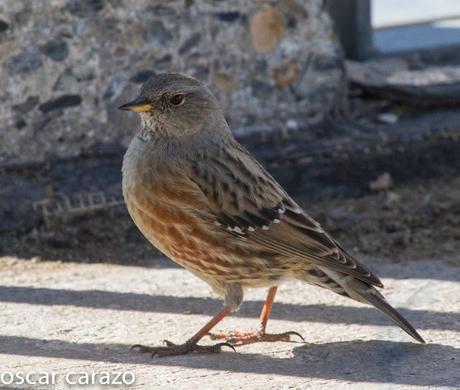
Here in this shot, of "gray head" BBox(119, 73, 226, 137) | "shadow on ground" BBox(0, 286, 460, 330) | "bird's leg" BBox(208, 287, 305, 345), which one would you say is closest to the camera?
"bird's leg" BBox(208, 287, 305, 345)

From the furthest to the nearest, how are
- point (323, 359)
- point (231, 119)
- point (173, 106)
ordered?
point (231, 119) → point (173, 106) → point (323, 359)

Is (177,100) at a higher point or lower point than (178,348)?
higher

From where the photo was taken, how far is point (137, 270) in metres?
6.84

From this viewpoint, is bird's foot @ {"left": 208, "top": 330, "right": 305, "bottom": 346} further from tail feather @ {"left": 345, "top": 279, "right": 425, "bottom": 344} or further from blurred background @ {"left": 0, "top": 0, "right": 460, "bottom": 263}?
blurred background @ {"left": 0, "top": 0, "right": 460, "bottom": 263}

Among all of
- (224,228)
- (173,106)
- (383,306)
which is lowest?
(383,306)

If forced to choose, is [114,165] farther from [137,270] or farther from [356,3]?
[356,3]

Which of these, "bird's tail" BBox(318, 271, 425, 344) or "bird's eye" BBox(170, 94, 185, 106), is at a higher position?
"bird's eye" BBox(170, 94, 185, 106)

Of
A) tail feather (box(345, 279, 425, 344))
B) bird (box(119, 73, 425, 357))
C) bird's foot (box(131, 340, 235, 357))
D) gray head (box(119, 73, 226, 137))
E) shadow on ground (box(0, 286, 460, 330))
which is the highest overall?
gray head (box(119, 73, 226, 137))

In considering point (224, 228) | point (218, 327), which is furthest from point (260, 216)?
point (218, 327)

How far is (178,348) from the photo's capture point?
17.8 feet

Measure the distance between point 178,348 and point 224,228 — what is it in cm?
65

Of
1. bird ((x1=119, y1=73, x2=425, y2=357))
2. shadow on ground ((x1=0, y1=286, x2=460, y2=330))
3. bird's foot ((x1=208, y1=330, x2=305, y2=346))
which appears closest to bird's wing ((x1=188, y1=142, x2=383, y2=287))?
bird ((x1=119, y1=73, x2=425, y2=357))

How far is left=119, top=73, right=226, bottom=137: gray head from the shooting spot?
18.8 ft

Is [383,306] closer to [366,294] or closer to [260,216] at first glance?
[366,294]
